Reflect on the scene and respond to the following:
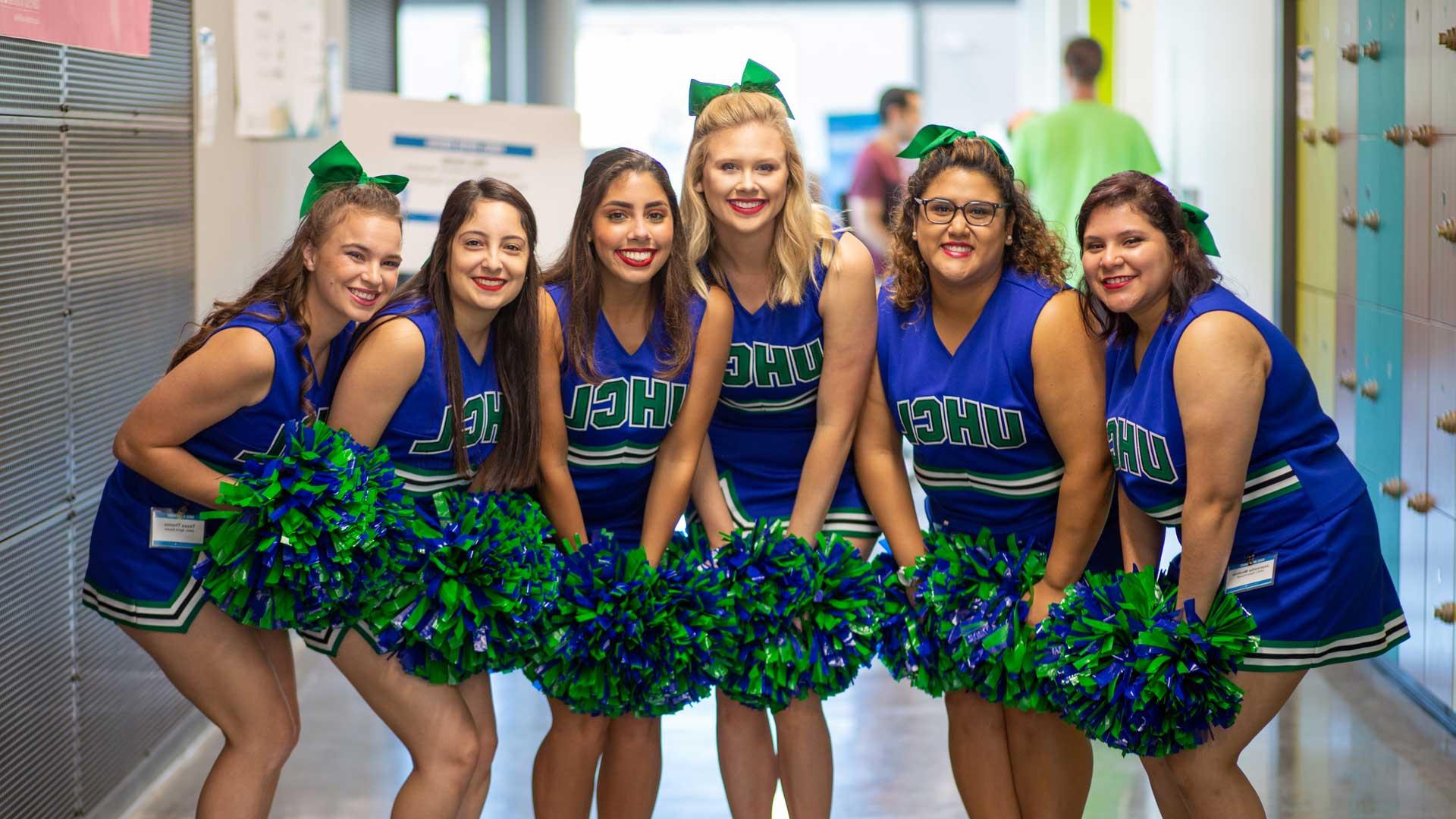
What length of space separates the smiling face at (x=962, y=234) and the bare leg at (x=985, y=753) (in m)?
0.84

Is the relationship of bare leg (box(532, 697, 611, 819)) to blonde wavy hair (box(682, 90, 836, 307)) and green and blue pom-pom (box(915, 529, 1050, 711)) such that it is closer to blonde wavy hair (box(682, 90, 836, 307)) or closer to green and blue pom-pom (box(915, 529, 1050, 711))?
green and blue pom-pom (box(915, 529, 1050, 711))

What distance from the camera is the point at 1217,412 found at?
2.36m

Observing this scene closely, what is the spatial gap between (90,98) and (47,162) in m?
0.30

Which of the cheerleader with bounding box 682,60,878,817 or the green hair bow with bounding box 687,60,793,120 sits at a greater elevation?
the green hair bow with bounding box 687,60,793,120

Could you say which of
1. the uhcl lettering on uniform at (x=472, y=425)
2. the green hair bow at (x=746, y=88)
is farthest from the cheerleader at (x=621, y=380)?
the green hair bow at (x=746, y=88)

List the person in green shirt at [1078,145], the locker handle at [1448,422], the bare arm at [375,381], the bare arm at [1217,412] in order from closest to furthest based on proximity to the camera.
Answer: the bare arm at [1217,412]
the bare arm at [375,381]
the locker handle at [1448,422]
the person in green shirt at [1078,145]

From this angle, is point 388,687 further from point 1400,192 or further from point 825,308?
point 1400,192

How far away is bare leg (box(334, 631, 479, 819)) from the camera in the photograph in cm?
262

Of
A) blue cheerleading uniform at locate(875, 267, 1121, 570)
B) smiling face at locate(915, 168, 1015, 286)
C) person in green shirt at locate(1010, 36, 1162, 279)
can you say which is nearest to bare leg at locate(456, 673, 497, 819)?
blue cheerleading uniform at locate(875, 267, 1121, 570)

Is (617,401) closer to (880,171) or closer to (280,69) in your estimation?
(280,69)

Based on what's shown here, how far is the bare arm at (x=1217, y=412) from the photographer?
2.36m

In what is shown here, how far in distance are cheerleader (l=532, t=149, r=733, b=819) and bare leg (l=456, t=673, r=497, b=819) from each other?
0.47 ft

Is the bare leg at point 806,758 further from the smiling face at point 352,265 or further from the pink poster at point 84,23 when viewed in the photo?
the pink poster at point 84,23

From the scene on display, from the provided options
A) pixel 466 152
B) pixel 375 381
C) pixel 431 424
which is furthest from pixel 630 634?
pixel 466 152
